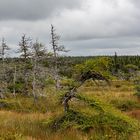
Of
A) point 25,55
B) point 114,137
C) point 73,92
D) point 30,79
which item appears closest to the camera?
point 114,137

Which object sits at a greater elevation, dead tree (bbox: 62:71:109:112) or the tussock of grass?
dead tree (bbox: 62:71:109:112)

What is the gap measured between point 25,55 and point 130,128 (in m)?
24.7

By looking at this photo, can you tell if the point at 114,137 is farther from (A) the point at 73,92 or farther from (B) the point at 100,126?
(A) the point at 73,92

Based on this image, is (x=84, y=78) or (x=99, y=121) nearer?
(x=99, y=121)

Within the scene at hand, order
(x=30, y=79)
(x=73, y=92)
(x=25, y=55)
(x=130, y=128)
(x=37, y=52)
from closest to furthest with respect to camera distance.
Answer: (x=130, y=128) → (x=73, y=92) → (x=37, y=52) → (x=30, y=79) → (x=25, y=55)

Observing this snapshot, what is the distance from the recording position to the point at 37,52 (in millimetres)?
30969

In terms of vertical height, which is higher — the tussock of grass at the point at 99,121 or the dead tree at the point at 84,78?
the dead tree at the point at 84,78

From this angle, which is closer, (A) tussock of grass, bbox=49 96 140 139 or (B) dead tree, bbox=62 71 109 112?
(A) tussock of grass, bbox=49 96 140 139

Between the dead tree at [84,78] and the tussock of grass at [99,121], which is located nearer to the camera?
the tussock of grass at [99,121]

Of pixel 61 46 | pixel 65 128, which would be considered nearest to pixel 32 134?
pixel 65 128

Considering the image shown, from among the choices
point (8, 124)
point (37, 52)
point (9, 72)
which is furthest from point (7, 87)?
point (8, 124)

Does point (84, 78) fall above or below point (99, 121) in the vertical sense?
above

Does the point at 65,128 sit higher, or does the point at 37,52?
the point at 37,52

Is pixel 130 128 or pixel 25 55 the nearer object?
pixel 130 128
